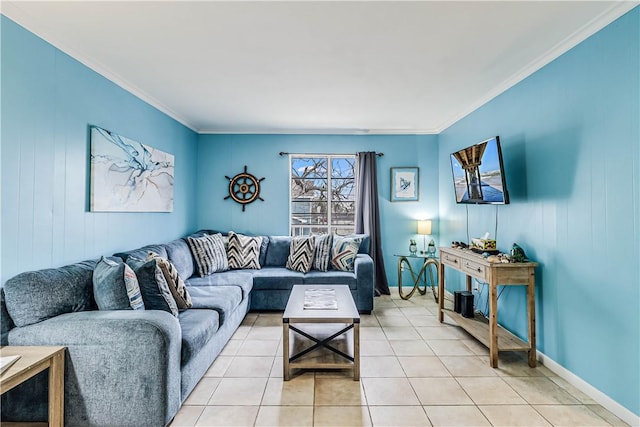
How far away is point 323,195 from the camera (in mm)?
5008

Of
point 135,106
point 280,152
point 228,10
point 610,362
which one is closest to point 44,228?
point 135,106

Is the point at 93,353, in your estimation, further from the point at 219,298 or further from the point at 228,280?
the point at 228,280

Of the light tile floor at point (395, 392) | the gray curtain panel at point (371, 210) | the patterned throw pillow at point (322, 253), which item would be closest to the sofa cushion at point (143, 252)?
the light tile floor at point (395, 392)

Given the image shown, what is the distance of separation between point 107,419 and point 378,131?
4.42 metres

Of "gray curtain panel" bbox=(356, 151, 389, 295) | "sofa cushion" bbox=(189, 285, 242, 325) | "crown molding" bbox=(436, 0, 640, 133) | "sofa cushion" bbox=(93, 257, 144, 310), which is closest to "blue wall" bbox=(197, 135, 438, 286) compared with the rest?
"gray curtain panel" bbox=(356, 151, 389, 295)

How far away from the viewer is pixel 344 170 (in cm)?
499

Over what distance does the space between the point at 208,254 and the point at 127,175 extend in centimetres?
133

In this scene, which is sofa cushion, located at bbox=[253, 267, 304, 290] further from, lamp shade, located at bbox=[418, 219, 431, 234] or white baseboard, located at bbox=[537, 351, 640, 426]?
white baseboard, located at bbox=[537, 351, 640, 426]

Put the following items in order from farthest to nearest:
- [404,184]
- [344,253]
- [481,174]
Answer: [404,184] < [344,253] < [481,174]

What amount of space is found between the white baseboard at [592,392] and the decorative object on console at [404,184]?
2723mm

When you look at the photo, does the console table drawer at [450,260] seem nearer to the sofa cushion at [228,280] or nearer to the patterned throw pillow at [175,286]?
the sofa cushion at [228,280]

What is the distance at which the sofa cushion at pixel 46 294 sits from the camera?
1770 mm

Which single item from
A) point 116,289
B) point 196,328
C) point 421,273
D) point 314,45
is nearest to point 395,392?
point 196,328

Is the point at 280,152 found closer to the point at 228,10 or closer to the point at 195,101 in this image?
the point at 195,101
